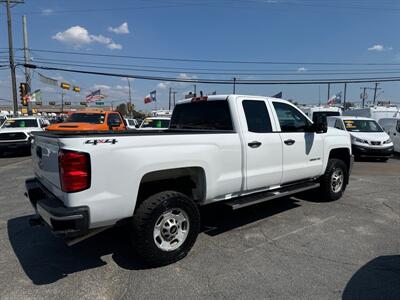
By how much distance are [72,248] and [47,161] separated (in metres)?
1.35

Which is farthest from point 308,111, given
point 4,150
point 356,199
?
point 4,150

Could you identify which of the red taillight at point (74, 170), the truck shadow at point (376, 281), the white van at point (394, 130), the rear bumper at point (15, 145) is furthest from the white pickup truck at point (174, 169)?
the rear bumper at point (15, 145)

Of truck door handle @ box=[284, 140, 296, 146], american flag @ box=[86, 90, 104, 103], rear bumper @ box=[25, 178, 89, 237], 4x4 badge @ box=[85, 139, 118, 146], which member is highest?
american flag @ box=[86, 90, 104, 103]

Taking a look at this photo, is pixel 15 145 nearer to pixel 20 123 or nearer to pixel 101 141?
pixel 20 123

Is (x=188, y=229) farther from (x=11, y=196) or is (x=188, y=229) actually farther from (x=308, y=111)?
(x=308, y=111)

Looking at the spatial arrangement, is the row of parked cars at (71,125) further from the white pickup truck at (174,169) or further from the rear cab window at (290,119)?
the white pickup truck at (174,169)

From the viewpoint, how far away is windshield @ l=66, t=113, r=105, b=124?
45.7 ft

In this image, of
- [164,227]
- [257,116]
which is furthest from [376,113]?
[164,227]

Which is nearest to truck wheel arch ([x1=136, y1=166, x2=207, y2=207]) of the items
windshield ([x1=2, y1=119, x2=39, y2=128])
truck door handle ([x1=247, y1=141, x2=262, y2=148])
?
truck door handle ([x1=247, y1=141, x2=262, y2=148])

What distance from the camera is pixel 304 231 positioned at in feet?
16.6

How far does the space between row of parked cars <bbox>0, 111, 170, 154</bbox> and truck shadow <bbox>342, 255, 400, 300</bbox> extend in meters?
10.2

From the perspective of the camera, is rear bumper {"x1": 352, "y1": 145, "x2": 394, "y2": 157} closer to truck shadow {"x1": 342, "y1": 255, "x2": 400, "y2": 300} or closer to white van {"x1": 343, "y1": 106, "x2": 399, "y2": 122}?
white van {"x1": 343, "y1": 106, "x2": 399, "y2": 122}

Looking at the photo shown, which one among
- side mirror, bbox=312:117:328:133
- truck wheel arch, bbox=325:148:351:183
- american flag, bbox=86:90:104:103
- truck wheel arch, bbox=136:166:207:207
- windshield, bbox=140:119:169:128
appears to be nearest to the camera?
truck wheel arch, bbox=136:166:207:207

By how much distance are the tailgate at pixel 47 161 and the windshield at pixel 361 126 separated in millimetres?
13207
